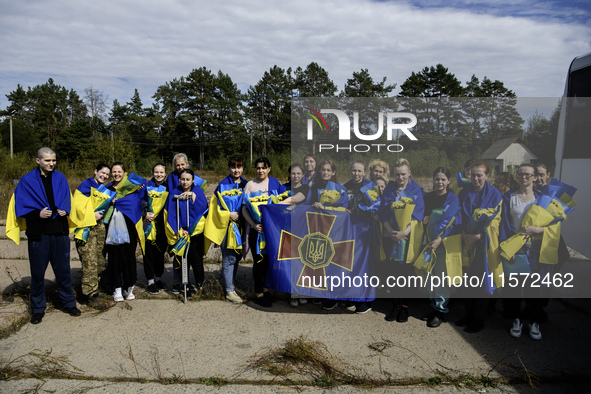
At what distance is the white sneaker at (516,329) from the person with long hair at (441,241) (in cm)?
66

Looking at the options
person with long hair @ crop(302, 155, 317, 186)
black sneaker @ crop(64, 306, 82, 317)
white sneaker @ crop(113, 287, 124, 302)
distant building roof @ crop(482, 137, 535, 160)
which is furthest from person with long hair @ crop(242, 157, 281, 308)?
distant building roof @ crop(482, 137, 535, 160)

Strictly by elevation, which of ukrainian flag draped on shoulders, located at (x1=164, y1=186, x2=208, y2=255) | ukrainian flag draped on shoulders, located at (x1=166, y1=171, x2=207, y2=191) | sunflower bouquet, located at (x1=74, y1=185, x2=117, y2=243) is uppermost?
ukrainian flag draped on shoulders, located at (x1=166, y1=171, x2=207, y2=191)

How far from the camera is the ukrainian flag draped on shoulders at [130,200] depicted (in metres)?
5.38

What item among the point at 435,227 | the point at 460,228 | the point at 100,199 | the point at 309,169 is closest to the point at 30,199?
the point at 100,199

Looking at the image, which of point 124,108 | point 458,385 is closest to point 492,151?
point 458,385

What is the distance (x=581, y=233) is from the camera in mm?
5254

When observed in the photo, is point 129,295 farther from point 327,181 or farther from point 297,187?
point 327,181

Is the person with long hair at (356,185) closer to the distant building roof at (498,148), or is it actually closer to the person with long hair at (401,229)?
the person with long hair at (401,229)

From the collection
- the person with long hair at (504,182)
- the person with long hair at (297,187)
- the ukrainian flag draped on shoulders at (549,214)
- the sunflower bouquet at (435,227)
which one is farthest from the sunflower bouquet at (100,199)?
the ukrainian flag draped on shoulders at (549,214)

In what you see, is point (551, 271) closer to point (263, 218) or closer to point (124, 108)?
point (263, 218)

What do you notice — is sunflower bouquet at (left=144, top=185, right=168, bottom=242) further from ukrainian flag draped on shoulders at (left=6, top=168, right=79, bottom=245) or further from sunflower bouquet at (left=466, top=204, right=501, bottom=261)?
sunflower bouquet at (left=466, top=204, right=501, bottom=261)

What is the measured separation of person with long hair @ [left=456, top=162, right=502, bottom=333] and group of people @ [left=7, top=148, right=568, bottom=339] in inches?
0.4

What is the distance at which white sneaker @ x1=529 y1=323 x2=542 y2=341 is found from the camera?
435 centimetres

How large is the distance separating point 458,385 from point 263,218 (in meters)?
2.78
